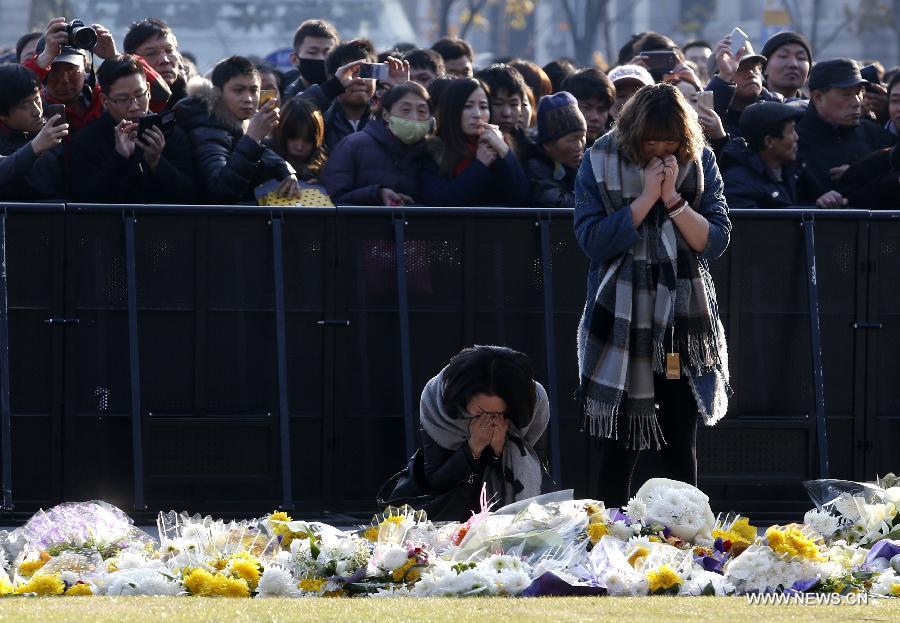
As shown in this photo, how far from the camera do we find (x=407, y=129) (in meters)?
10.3

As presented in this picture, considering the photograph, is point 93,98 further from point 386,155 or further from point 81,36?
point 386,155

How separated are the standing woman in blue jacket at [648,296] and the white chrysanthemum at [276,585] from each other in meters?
1.75

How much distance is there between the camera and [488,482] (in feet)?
24.1

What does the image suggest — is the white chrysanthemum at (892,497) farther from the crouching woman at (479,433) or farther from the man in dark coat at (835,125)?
the man in dark coat at (835,125)

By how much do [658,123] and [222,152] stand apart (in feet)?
10.5

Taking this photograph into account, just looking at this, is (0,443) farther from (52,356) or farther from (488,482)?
(488,482)

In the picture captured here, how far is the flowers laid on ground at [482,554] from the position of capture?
622 centimetres

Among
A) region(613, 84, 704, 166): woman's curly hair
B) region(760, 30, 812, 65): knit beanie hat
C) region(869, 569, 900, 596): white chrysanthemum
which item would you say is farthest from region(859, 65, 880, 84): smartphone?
region(869, 569, 900, 596): white chrysanthemum

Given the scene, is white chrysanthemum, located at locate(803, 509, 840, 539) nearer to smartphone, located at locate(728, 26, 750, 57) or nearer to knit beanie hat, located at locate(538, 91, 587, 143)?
knit beanie hat, located at locate(538, 91, 587, 143)

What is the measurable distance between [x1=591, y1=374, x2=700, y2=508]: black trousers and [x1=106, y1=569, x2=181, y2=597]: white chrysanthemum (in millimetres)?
2076

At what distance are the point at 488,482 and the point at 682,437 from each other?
32.4 inches


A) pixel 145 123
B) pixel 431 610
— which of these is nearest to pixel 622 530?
pixel 431 610

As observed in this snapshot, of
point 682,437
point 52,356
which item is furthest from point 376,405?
point 682,437

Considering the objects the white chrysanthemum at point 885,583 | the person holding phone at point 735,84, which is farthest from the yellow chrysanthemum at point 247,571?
the person holding phone at point 735,84
